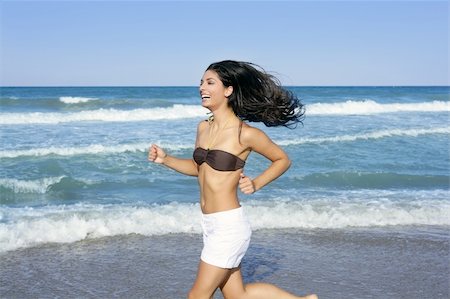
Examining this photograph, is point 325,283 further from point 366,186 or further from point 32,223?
point 366,186

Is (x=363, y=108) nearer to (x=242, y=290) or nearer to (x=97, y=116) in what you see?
(x=97, y=116)

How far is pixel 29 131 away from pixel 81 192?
32.1 ft

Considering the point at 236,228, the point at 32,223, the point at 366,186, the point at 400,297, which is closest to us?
the point at 236,228

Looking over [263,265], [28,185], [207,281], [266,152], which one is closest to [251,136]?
Answer: [266,152]

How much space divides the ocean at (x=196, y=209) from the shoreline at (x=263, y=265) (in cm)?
2

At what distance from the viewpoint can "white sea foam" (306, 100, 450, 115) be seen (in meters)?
31.3

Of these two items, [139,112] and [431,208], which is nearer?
[431,208]

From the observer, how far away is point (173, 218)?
7.26 metres

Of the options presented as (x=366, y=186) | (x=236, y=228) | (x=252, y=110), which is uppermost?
(x=252, y=110)

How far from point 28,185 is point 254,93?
24.1ft

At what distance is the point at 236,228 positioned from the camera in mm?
3600

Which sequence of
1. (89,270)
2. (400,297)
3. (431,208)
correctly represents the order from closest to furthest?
1. (400,297)
2. (89,270)
3. (431,208)

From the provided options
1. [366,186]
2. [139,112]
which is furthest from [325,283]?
[139,112]

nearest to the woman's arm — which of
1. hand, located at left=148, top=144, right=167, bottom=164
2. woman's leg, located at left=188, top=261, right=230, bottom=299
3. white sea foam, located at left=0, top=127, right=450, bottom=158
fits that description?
hand, located at left=148, top=144, right=167, bottom=164
